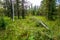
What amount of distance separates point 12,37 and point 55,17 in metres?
13.0

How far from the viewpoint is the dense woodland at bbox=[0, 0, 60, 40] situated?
13609 millimetres

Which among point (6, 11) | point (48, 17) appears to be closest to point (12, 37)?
point (48, 17)

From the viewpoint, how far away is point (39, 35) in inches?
528

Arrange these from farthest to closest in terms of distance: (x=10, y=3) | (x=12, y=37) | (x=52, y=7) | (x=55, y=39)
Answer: (x=10, y=3)
(x=52, y=7)
(x=12, y=37)
(x=55, y=39)

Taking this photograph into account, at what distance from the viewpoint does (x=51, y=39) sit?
12.3m

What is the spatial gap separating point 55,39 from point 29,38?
82.9 inches

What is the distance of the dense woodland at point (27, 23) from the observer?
1361 cm

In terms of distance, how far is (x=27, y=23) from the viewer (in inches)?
846

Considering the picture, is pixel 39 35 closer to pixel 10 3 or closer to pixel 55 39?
pixel 55 39

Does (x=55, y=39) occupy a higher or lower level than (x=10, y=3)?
lower

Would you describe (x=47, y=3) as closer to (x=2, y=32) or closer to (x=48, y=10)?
(x=48, y=10)

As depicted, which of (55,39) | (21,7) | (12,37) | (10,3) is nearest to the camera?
(55,39)

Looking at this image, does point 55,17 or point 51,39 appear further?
point 55,17

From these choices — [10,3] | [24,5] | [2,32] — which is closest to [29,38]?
[2,32]
